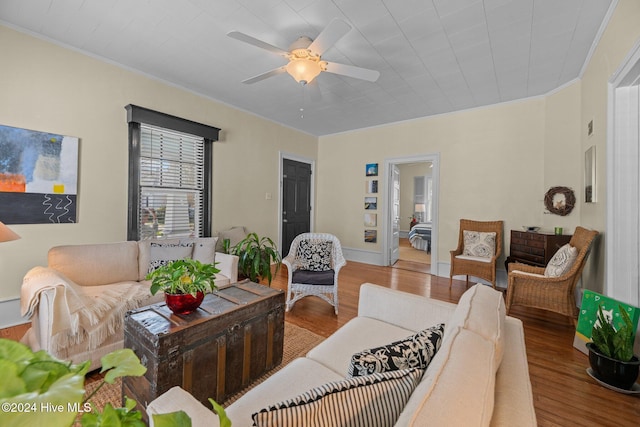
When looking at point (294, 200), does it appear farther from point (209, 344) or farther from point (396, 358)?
point (396, 358)

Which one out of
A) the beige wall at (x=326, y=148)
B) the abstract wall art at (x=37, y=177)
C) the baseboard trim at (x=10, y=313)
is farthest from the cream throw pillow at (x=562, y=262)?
the baseboard trim at (x=10, y=313)

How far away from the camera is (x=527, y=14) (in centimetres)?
226

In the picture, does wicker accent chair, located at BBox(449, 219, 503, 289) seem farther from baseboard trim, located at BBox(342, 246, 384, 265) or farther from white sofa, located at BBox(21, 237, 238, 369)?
white sofa, located at BBox(21, 237, 238, 369)

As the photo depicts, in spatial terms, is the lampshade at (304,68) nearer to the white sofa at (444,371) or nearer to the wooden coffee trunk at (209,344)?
the wooden coffee trunk at (209,344)

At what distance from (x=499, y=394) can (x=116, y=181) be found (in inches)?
150

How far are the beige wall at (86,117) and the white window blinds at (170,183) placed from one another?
0.71 ft

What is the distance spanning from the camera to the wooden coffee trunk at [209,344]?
1.42m

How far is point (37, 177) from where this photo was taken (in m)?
2.62

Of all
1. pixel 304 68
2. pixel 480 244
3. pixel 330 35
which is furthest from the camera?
pixel 480 244

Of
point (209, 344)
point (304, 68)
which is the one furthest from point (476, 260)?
point (209, 344)

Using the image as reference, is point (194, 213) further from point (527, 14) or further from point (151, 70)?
point (527, 14)

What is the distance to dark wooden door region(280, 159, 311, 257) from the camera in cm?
535

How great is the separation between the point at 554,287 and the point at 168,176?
4503 millimetres

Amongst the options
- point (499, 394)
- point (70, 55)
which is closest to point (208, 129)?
point (70, 55)
